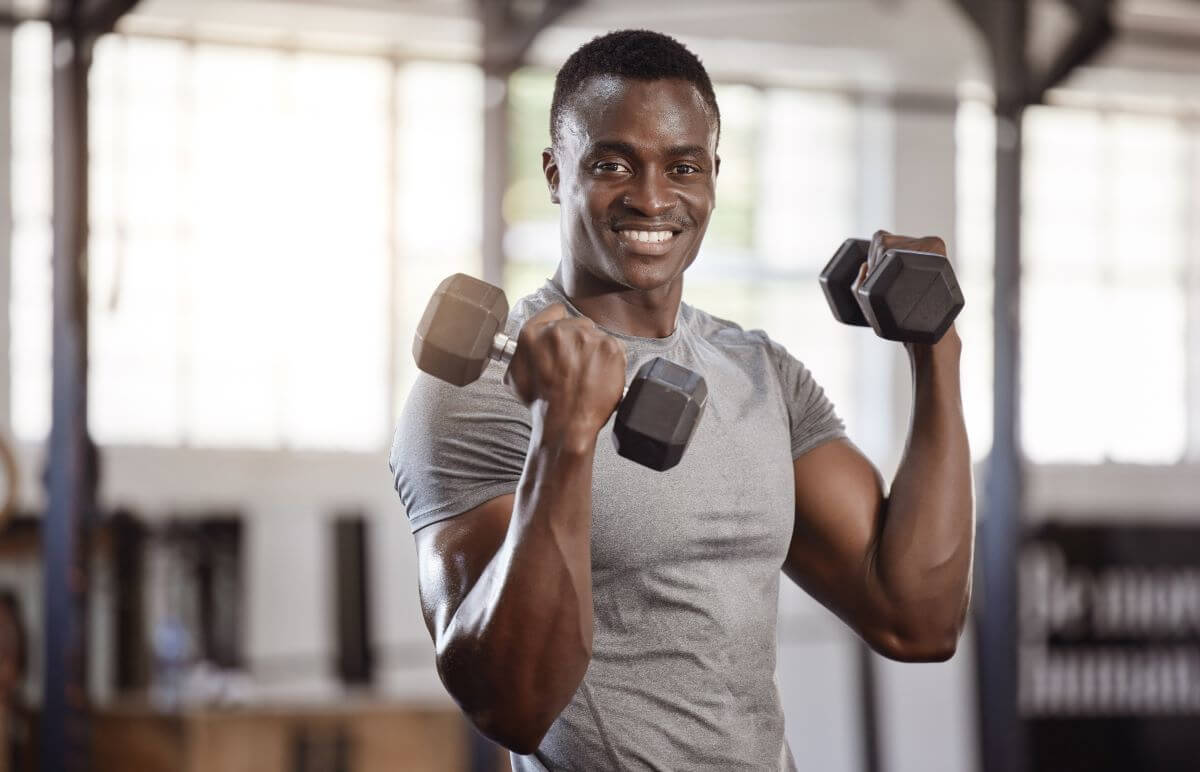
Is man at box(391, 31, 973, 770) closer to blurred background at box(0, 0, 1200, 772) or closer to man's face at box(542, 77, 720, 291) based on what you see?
man's face at box(542, 77, 720, 291)

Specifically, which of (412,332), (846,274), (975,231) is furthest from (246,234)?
(846,274)

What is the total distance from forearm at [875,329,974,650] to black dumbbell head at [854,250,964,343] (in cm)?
6

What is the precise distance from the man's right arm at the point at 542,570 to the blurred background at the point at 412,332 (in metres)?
4.04

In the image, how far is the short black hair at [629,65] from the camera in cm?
150

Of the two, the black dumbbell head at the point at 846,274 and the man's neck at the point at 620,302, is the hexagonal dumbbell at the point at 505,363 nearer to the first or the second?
the man's neck at the point at 620,302

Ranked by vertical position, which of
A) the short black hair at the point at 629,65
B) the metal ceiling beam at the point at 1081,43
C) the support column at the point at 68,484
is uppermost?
the metal ceiling beam at the point at 1081,43

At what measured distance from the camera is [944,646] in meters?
1.67

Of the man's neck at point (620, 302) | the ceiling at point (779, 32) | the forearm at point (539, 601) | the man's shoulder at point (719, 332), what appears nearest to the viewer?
the forearm at point (539, 601)

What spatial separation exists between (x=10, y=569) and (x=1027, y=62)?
488 centimetres

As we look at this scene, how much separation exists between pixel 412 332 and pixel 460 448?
4921mm

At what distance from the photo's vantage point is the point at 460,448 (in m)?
1.41

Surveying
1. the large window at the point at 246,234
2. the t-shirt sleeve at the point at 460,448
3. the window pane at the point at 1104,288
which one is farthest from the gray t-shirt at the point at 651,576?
the window pane at the point at 1104,288

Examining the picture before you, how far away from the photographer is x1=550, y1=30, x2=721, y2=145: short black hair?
4.92 ft

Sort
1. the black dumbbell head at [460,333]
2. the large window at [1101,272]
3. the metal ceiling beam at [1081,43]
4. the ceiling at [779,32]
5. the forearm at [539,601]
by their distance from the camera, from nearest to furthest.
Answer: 1. the forearm at [539,601]
2. the black dumbbell head at [460,333]
3. the metal ceiling beam at [1081,43]
4. the ceiling at [779,32]
5. the large window at [1101,272]
